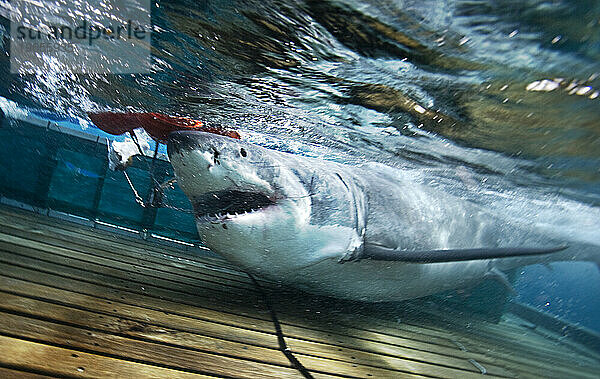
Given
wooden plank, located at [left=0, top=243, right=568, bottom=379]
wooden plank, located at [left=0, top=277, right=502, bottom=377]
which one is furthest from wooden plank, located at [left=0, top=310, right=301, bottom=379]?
wooden plank, located at [left=0, top=243, right=568, bottom=379]

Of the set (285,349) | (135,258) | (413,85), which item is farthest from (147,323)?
(413,85)

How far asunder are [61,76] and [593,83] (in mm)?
9799

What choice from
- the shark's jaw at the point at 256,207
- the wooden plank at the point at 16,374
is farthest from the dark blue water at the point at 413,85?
the wooden plank at the point at 16,374

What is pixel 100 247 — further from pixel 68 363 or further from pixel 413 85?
pixel 413 85

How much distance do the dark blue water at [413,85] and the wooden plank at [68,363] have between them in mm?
3225

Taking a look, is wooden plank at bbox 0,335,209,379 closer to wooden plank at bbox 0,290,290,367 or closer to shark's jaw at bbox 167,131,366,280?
wooden plank at bbox 0,290,290,367

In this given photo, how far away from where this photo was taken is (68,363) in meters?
1.76

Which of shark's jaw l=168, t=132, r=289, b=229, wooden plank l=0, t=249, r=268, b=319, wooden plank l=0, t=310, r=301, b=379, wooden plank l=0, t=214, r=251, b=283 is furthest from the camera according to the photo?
wooden plank l=0, t=214, r=251, b=283

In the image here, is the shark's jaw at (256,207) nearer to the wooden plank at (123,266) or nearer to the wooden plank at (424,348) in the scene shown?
the wooden plank at (424,348)

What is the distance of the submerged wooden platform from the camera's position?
1.99 m

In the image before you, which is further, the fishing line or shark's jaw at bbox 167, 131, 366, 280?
shark's jaw at bbox 167, 131, 366, 280

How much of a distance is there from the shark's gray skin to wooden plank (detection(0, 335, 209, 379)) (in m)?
1.36

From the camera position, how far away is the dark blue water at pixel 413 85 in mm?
3246

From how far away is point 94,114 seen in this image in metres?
9.95
